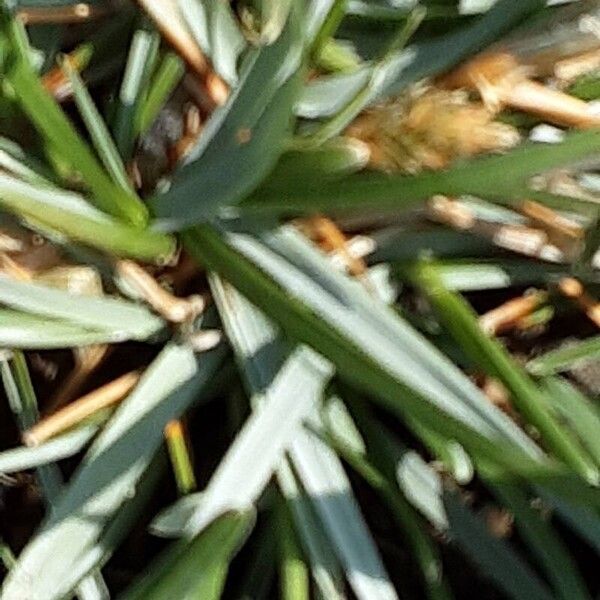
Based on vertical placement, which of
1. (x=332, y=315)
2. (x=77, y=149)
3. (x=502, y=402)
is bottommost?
(x=502, y=402)

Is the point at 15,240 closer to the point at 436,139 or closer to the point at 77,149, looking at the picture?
the point at 77,149

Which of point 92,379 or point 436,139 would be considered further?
point 92,379

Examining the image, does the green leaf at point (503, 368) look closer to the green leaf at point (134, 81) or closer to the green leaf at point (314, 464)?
the green leaf at point (314, 464)

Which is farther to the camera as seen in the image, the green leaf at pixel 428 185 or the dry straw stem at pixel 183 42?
the dry straw stem at pixel 183 42

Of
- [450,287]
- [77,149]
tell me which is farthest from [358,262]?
[77,149]

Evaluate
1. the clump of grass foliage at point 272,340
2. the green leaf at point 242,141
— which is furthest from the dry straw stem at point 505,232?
the green leaf at point 242,141

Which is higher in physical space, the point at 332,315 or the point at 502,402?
the point at 332,315
